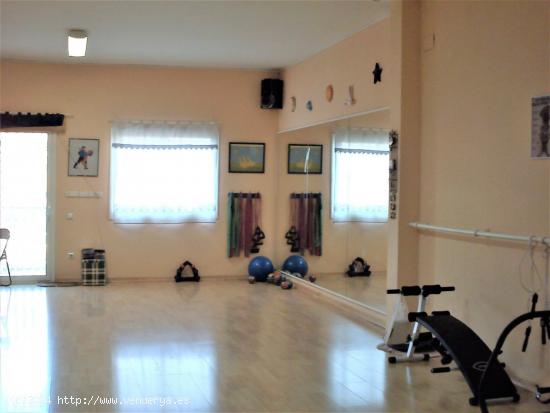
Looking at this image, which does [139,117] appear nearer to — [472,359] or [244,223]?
[244,223]

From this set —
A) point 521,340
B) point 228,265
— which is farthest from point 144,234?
point 521,340

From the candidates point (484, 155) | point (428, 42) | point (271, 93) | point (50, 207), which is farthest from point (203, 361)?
point (271, 93)

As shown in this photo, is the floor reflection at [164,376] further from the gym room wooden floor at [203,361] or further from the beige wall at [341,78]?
the beige wall at [341,78]

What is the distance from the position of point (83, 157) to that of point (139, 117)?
93 centimetres

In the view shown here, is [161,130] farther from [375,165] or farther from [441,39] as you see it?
[441,39]

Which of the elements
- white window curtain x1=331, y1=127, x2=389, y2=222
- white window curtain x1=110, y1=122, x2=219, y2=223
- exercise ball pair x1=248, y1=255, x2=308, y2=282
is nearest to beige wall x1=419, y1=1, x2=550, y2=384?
white window curtain x1=331, y1=127, x2=389, y2=222

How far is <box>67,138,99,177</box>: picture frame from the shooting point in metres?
8.45

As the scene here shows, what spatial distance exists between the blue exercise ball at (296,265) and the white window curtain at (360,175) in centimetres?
118

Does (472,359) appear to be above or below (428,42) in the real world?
below

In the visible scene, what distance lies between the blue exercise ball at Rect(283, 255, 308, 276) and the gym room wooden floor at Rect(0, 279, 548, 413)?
1.21 meters

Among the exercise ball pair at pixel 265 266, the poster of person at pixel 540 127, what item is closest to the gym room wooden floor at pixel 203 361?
the exercise ball pair at pixel 265 266

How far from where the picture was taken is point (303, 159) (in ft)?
27.8

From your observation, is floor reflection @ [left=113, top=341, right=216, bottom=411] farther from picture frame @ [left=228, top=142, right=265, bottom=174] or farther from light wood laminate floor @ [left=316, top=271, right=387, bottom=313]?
picture frame @ [left=228, top=142, right=265, bottom=174]

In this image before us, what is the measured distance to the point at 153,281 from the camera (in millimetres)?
8664
